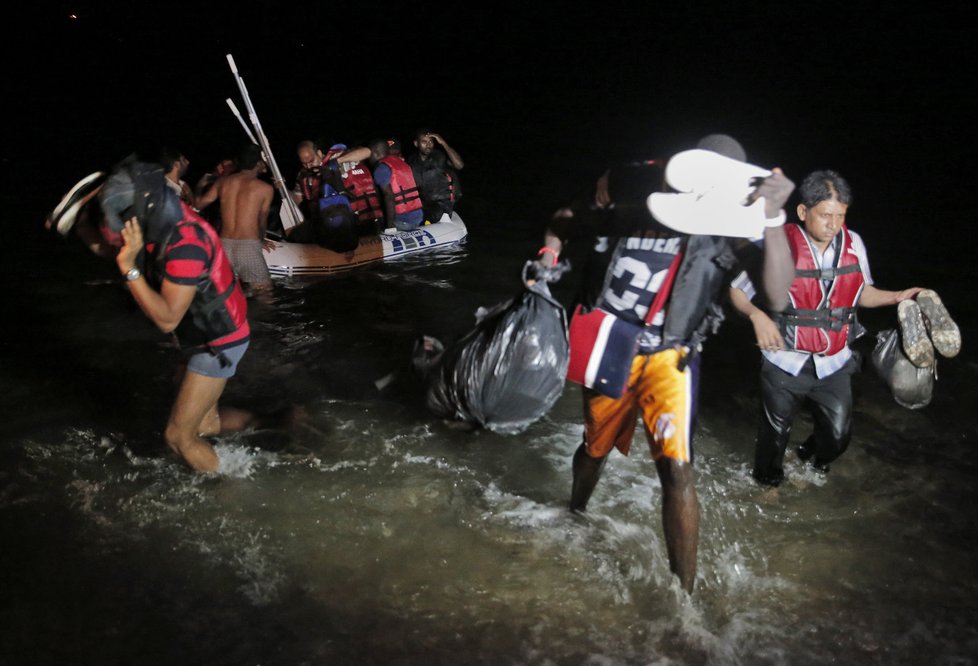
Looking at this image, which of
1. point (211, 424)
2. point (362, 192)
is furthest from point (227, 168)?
point (211, 424)

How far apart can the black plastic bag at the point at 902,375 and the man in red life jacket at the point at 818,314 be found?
190 millimetres

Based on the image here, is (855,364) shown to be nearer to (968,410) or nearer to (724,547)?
(724,547)

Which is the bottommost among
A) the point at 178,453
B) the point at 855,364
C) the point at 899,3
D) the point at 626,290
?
the point at 178,453

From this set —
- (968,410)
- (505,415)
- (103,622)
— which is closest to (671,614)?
(505,415)

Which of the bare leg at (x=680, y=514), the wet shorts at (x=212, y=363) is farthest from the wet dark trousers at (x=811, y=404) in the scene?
the wet shorts at (x=212, y=363)

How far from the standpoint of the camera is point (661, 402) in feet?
10.9

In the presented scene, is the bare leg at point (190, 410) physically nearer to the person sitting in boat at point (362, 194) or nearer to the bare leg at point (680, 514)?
the bare leg at point (680, 514)

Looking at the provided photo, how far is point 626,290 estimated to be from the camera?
336 centimetres

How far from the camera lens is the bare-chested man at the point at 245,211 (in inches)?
307

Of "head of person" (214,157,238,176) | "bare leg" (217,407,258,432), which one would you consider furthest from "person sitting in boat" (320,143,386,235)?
"bare leg" (217,407,258,432)

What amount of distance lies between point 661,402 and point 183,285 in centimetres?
247

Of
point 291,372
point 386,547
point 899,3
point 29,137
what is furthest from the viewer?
point 899,3

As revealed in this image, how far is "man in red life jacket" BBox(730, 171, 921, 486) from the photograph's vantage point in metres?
3.76

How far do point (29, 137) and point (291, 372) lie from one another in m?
19.0
